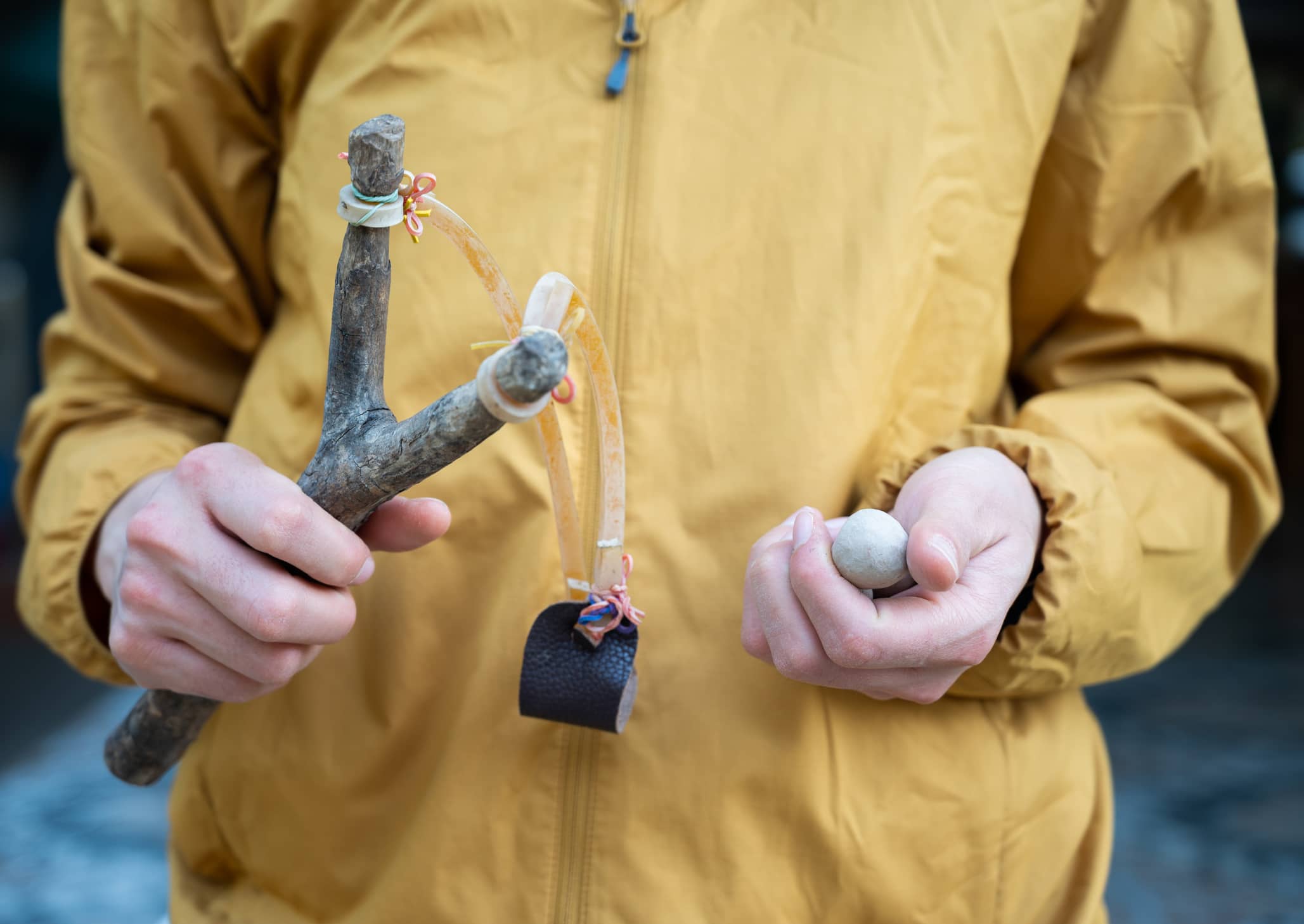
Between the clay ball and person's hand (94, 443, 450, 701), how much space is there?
0.26 metres

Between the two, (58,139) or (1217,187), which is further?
(58,139)

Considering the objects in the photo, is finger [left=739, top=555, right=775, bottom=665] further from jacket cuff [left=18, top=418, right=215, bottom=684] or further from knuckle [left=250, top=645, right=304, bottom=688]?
jacket cuff [left=18, top=418, right=215, bottom=684]

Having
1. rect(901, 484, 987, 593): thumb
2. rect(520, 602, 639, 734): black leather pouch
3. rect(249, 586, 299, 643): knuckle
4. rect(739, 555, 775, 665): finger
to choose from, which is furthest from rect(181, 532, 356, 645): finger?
rect(901, 484, 987, 593): thumb

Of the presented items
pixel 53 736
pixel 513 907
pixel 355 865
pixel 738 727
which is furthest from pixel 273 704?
pixel 53 736

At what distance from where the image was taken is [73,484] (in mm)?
968

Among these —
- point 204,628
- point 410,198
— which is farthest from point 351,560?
point 410,198

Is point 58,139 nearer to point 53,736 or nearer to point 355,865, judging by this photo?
point 53,736

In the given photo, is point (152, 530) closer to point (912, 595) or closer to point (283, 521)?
point (283, 521)

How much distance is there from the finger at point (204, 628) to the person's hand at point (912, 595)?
32 cm

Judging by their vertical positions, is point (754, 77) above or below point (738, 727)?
above

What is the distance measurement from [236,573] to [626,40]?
0.49 m

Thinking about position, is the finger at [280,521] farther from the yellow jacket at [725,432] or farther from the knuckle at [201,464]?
the yellow jacket at [725,432]

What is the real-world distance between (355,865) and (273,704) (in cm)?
15

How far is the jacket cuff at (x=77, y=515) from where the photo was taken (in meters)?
Answer: 0.96
